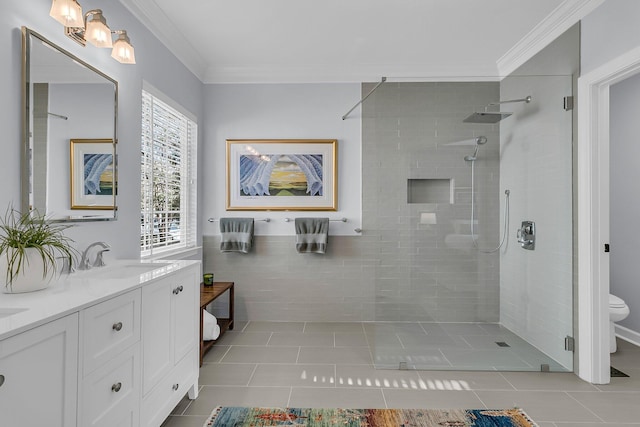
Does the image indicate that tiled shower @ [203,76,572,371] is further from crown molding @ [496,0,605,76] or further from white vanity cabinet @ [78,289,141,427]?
white vanity cabinet @ [78,289,141,427]

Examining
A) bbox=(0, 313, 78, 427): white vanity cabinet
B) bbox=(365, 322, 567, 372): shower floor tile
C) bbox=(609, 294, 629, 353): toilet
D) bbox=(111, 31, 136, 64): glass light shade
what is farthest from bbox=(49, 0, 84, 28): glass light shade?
bbox=(609, 294, 629, 353): toilet

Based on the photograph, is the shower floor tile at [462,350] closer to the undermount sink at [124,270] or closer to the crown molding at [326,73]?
the undermount sink at [124,270]

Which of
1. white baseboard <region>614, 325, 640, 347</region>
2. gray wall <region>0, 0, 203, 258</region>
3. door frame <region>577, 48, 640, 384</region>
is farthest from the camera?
white baseboard <region>614, 325, 640, 347</region>

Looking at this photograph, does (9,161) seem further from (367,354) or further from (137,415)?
(367,354)

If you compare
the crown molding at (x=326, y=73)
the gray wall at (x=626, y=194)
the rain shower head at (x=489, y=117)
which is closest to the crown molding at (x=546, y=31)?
the crown molding at (x=326, y=73)

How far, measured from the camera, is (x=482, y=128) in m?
2.72

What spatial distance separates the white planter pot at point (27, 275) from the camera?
1407mm

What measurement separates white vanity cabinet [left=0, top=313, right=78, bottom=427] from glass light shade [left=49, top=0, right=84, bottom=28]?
1.28 meters

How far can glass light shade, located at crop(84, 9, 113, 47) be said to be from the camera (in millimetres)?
1857

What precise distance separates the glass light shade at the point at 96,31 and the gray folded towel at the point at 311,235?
2.19 m

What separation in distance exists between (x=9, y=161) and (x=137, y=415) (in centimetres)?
120

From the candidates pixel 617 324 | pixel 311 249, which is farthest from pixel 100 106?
pixel 617 324

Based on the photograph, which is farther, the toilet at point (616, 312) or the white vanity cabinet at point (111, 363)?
the toilet at point (616, 312)

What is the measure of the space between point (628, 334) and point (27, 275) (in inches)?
171
